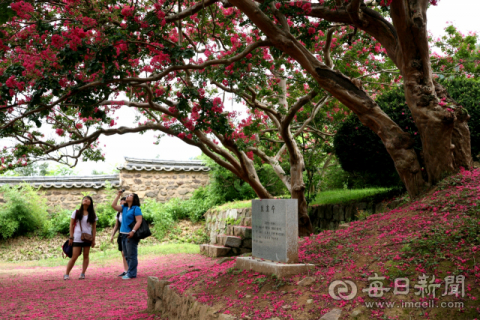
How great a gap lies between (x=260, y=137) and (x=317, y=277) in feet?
20.7

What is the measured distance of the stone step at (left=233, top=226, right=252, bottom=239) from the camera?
930 centimetres

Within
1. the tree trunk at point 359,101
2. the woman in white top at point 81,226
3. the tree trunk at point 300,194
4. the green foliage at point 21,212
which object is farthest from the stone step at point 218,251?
the green foliage at point 21,212

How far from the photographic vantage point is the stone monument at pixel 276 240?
13.8 feet

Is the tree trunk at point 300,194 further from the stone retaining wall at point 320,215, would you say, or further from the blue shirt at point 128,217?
the blue shirt at point 128,217

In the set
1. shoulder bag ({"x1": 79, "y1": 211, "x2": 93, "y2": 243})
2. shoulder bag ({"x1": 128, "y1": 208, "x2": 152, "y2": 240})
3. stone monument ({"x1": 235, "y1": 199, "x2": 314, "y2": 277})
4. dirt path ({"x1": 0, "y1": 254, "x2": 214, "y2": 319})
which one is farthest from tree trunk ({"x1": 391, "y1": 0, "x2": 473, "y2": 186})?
shoulder bag ({"x1": 79, "y1": 211, "x2": 93, "y2": 243})

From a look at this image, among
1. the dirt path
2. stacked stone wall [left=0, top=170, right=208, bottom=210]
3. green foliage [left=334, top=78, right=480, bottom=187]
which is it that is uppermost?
green foliage [left=334, top=78, right=480, bottom=187]

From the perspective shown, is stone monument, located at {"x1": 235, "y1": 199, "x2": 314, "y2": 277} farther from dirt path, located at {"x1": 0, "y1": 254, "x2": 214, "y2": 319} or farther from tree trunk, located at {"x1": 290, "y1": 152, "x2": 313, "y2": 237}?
tree trunk, located at {"x1": 290, "y1": 152, "x2": 313, "y2": 237}

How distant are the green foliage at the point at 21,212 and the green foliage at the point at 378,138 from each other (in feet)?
35.0

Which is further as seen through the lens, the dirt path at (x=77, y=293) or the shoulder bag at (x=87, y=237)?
the shoulder bag at (x=87, y=237)

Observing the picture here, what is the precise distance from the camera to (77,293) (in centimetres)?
639

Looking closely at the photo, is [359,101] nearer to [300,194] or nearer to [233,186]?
[300,194]

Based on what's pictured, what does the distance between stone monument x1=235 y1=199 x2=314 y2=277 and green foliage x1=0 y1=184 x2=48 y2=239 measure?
10729 millimetres

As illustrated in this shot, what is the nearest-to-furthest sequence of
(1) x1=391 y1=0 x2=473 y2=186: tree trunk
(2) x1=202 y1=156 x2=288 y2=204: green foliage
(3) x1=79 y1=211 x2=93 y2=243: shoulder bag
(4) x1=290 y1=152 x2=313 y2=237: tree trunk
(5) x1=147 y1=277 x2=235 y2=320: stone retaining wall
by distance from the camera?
(5) x1=147 y1=277 x2=235 y2=320: stone retaining wall, (1) x1=391 y1=0 x2=473 y2=186: tree trunk, (3) x1=79 y1=211 x2=93 y2=243: shoulder bag, (4) x1=290 y1=152 x2=313 y2=237: tree trunk, (2) x1=202 y1=156 x2=288 y2=204: green foliage

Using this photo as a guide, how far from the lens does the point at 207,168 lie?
16.1 meters
